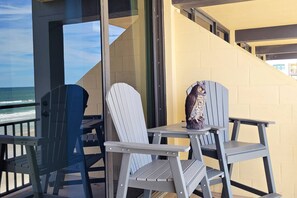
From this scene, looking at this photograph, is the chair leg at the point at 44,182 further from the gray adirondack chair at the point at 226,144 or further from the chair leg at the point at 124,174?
the gray adirondack chair at the point at 226,144

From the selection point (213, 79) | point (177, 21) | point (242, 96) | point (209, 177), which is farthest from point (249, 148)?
point (177, 21)

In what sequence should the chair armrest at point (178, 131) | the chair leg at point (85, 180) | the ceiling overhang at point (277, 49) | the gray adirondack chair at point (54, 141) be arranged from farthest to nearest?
the ceiling overhang at point (277, 49) → the chair armrest at point (178, 131) → the chair leg at point (85, 180) → the gray adirondack chair at point (54, 141)

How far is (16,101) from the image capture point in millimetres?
1445

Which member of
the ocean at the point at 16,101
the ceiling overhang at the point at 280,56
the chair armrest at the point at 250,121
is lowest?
the chair armrest at the point at 250,121

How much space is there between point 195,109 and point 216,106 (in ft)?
1.80

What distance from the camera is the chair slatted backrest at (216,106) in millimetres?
2688

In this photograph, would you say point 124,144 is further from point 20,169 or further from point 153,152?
point 20,169

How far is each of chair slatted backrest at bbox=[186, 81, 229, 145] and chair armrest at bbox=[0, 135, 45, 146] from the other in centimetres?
149

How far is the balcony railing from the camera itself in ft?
4.66

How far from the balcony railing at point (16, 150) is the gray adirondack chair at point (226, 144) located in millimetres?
1228

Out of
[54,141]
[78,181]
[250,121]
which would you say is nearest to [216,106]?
[250,121]

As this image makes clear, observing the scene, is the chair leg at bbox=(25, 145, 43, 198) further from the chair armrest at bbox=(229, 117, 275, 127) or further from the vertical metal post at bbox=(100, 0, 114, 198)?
the chair armrest at bbox=(229, 117, 275, 127)

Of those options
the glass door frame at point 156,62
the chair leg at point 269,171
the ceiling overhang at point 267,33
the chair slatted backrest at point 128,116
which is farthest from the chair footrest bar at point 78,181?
the ceiling overhang at point 267,33

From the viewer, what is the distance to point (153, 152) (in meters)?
1.63
